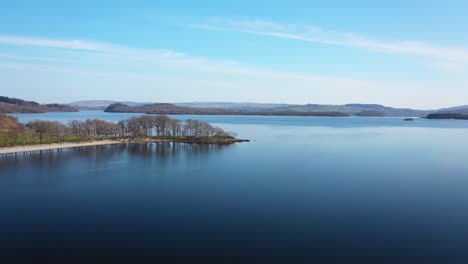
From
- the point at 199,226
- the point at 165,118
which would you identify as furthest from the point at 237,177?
the point at 165,118

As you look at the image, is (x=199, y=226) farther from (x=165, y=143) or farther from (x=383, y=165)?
(x=165, y=143)

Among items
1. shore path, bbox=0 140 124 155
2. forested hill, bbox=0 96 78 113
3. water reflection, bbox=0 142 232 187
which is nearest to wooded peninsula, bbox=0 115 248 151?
shore path, bbox=0 140 124 155

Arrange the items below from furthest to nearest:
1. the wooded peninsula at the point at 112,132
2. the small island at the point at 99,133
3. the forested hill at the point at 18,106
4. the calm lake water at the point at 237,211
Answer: the forested hill at the point at 18,106 → the wooded peninsula at the point at 112,132 → the small island at the point at 99,133 → the calm lake water at the point at 237,211

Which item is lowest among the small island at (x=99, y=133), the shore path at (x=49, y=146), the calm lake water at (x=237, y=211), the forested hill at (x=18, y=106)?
the calm lake water at (x=237, y=211)

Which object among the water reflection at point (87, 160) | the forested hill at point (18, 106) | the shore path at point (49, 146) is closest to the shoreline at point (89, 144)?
the shore path at point (49, 146)

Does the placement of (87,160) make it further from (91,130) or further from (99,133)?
(91,130)

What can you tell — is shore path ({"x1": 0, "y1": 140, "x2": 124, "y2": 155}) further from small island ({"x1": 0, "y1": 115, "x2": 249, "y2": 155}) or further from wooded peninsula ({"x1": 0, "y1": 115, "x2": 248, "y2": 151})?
wooded peninsula ({"x1": 0, "y1": 115, "x2": 248, "y2": 151})

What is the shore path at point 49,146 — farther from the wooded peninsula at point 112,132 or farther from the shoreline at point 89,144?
the wooded peninsula at point 112,132
